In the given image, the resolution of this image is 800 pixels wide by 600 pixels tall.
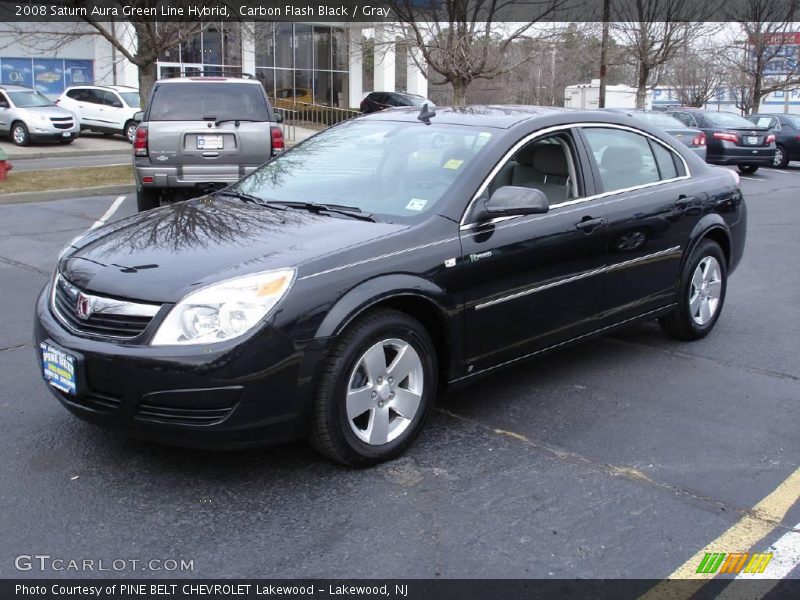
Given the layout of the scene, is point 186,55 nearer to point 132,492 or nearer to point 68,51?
point 68,51

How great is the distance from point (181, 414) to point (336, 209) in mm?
1440

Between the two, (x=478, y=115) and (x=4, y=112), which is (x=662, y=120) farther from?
(x=4, y=112)

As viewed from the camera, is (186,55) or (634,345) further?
(186,55)

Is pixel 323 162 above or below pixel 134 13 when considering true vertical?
below

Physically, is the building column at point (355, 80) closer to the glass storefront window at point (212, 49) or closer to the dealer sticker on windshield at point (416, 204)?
the glass storefront window at point (212, 49)


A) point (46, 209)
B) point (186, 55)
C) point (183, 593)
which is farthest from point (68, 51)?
point (183, 593)

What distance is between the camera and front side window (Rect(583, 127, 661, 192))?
204 inches

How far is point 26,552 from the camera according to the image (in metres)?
3.15

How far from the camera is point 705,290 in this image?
19.9 feet

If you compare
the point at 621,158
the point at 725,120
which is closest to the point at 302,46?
the point at 725,120

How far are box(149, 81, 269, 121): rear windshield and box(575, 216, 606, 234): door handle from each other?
7.00 m

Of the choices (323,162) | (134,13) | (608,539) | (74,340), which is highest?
(134,13)

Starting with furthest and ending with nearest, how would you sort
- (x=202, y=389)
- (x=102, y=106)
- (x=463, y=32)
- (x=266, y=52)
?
1. (x=266, y=52)
2. (x=102, y=106)
3. (x=463, y=32)
4. (x=202, y=389)

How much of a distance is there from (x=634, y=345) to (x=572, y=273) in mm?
1483
